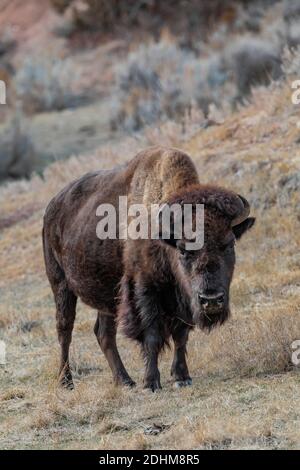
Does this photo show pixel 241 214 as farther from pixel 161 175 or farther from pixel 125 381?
pixel 125 381

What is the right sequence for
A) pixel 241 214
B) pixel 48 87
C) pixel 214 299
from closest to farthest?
pixel 214 299 < pixel 241 214 < pixel 48 87

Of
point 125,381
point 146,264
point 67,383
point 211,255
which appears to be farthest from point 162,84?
point 211,255

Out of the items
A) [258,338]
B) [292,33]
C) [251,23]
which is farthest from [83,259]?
[251,23]

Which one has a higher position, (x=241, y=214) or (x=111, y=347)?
(x=241, y=214)

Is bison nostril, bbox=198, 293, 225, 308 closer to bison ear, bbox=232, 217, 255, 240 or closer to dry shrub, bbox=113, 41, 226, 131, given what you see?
bison ear, bbox=232, 217, 255, 240

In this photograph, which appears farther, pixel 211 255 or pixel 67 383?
pixel 67 383

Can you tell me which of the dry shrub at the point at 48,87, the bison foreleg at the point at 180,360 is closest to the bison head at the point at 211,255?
the bison foreleg at the point at 180,360

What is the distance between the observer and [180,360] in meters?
9.09

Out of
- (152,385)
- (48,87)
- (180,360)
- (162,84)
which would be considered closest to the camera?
(152,385)

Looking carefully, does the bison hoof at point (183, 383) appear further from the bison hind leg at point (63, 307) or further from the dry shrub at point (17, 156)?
the dry shrub at point (17, 156)

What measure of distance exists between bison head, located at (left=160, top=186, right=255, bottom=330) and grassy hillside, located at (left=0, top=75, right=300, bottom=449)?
2.28ft

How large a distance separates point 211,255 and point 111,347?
2202 mm

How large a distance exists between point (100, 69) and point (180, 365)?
26.4m

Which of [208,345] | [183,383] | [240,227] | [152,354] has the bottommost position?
[208,345]
